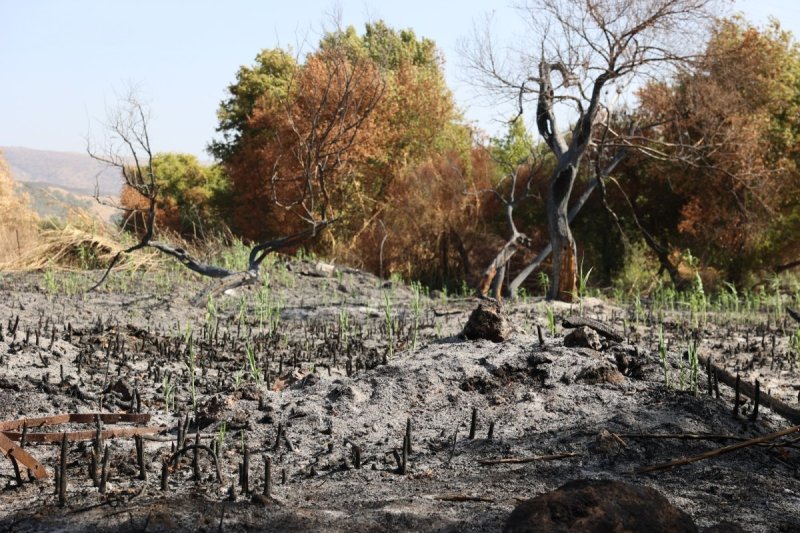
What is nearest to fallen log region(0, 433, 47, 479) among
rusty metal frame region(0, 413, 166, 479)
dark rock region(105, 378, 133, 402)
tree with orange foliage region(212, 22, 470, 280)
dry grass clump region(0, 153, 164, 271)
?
rusty metal frame region(0, 413, 166, 479)

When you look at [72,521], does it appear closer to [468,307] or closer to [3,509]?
[3,509]

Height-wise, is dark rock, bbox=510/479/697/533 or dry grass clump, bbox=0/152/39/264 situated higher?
dry grass clump, bbox=0/152/39/264

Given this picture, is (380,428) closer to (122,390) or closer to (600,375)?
(600,375)

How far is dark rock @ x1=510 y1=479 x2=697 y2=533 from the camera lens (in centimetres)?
275

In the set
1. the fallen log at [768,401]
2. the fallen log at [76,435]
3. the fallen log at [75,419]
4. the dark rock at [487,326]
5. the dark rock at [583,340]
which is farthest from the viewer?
the dark rock at [487,326]

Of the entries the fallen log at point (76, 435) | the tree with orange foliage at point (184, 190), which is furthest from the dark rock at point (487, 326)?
the tree with orange foliage at point (184, 190)

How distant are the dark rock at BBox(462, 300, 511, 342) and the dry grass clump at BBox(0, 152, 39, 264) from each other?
412 inches

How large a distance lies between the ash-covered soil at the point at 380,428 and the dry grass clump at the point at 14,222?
23.8ft

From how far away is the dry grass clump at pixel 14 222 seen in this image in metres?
14.7

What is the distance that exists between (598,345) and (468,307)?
457 cm

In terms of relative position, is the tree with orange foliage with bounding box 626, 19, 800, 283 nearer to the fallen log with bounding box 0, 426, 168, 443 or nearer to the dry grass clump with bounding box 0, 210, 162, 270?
the dry grass clump with bounding box 0, 210, 162, 270

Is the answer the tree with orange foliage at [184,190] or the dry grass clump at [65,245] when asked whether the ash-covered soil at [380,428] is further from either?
the tree with orange foliage at [184,190]

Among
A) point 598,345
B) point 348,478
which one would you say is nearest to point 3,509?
point 348,478

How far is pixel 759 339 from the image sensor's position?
8.88m
